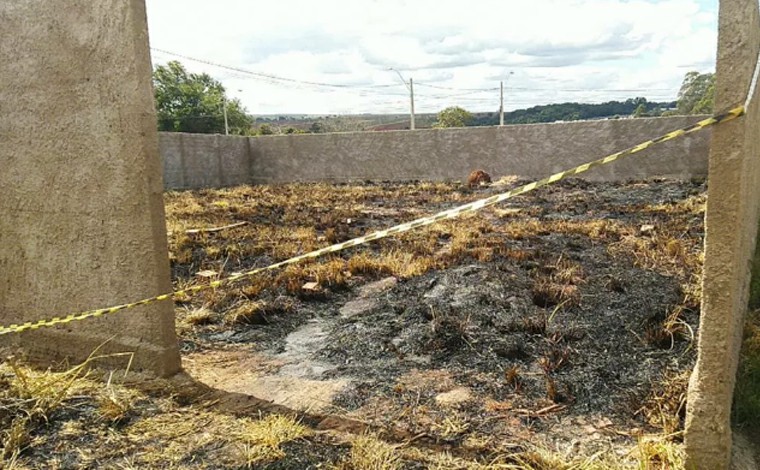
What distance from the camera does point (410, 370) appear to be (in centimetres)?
358

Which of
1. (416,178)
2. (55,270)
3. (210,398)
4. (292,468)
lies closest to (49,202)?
(55,270)

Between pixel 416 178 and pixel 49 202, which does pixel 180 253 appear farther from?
pixel 416 178

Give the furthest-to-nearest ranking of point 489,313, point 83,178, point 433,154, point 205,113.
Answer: point 205,113 → point 433,154 → point 489,313 → point 83,178

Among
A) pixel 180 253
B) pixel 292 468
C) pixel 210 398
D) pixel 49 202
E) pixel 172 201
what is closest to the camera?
pixel 292 468

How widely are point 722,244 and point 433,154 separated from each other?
14430mm

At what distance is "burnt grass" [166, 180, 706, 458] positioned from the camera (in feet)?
10.1

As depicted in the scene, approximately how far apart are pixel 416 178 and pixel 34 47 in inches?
532

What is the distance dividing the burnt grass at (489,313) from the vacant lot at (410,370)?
0.06 feet

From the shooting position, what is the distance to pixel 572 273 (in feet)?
17.4

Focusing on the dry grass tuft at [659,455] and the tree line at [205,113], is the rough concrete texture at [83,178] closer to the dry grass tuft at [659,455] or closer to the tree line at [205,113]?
the dry grass tuft at [659,455]

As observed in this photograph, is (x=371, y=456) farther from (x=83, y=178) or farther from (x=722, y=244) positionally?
(x=83, y=178)

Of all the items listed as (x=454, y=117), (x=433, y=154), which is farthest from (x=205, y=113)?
(x=433, y=154)

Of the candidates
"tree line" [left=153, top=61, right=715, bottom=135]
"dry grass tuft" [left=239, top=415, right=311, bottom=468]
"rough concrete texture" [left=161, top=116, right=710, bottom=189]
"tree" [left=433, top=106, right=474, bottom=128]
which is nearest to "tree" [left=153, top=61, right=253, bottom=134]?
"tree line" [left=153, top=61, right=715, bottom=135]

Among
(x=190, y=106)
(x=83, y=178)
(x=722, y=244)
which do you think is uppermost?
(x=190, y=106)
